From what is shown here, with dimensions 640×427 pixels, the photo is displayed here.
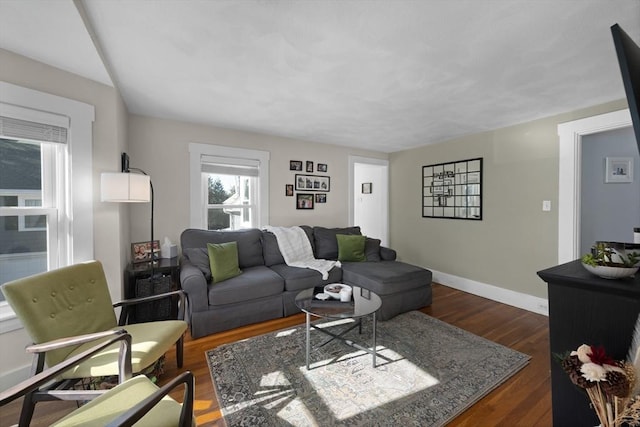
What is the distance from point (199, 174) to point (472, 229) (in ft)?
13.1

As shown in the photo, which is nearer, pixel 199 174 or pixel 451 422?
pixel 451 422

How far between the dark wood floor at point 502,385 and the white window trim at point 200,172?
1.58 m

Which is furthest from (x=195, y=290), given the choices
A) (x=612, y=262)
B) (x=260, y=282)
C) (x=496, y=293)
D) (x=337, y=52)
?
(x=496, y=293)

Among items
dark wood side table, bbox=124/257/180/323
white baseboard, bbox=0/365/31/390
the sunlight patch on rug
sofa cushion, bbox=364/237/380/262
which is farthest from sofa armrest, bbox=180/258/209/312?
sofa cushion, bbox=364/237/380/262

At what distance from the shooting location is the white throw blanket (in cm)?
347

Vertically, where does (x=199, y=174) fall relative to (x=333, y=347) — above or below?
above

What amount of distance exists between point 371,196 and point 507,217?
272 centimetres

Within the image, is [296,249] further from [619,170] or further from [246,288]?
[619,170]

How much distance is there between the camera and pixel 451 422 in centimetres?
155

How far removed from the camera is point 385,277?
2.92m

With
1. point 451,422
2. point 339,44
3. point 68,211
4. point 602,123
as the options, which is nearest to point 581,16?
point 339,44

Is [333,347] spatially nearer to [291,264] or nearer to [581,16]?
[291,264]

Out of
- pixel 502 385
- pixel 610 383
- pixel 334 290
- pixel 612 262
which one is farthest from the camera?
pixel 334 290

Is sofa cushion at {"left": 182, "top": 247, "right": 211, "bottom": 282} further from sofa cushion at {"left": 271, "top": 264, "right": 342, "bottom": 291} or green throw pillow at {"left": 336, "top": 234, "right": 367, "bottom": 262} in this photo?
green throw pillow at {"left": 336, "top": 234, "right": 367, "bottom": 262}
